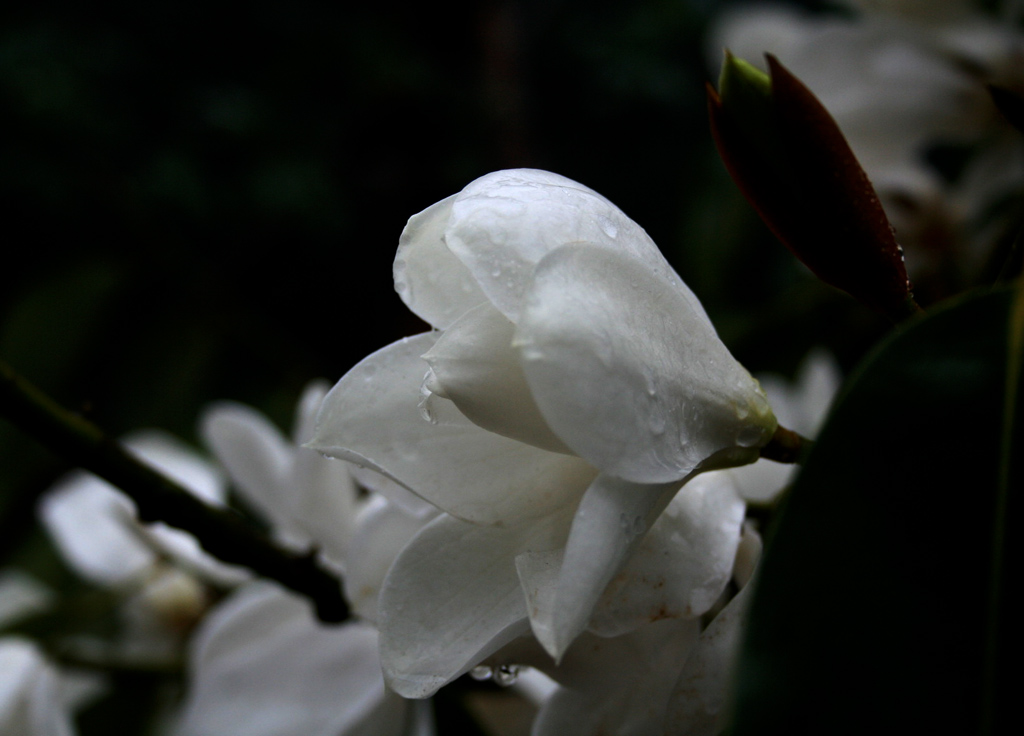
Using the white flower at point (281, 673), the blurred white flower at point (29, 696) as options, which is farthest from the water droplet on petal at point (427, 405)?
the blurred white flower at point (29, 696)

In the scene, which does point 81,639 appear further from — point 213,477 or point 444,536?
point 444,536

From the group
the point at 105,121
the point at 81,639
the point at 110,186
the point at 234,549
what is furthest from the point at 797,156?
the point at 105,121

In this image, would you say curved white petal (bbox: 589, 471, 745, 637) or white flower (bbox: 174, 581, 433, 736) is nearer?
curved white petal (bbox: 589, 471, 745, 637)

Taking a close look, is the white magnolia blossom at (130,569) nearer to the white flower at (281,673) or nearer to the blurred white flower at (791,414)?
the white flower at (281,673)

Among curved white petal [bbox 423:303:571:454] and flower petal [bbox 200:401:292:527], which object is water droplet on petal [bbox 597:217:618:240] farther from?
flower petal [bbox 200:401:292:527]

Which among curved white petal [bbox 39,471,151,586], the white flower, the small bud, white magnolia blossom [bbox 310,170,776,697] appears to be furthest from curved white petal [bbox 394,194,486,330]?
curved white petal [bbox 39,471,151,586]
